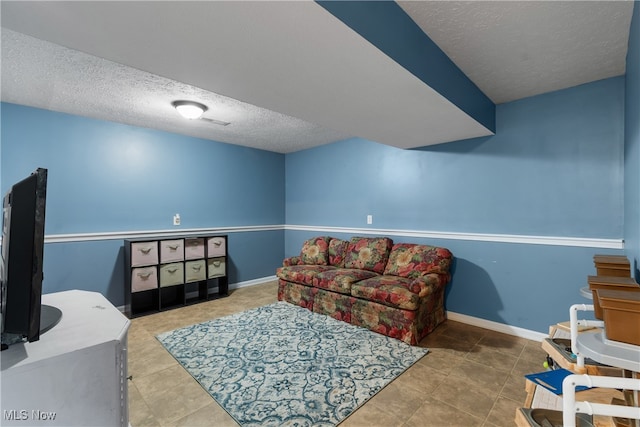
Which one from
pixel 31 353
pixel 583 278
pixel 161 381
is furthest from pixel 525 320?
pixel 31 353

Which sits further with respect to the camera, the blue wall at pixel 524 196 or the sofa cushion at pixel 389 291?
the sofa cushion at pixel 389 291

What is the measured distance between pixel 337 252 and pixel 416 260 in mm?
1188

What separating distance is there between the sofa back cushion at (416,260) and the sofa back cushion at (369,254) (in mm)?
106

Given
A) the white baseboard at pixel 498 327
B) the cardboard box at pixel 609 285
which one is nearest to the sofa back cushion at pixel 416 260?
the white baseboard at pixel 498 327

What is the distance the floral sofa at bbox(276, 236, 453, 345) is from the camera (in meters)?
2.69

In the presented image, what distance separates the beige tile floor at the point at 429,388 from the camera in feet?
5.57

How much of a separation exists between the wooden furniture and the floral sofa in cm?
105

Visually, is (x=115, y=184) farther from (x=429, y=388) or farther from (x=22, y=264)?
(x=429, y=388)

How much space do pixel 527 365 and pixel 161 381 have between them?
2.86m

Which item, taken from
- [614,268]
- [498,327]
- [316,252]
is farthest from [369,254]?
[614,268]

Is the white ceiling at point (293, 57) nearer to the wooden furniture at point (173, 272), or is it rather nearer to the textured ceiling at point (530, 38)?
the textured ceiling at point (530, 38)

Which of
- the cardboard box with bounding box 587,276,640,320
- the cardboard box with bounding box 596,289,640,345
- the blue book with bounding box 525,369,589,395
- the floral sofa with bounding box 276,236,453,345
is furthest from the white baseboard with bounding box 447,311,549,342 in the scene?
the cardboard box with bounding box 596,289,640,345

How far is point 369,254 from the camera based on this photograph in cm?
363

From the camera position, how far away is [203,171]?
14.1ft
